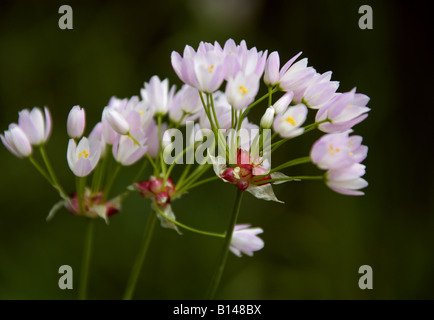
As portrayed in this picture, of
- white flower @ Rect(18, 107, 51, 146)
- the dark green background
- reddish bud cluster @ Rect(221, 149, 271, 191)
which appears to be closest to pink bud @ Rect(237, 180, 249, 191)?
reddish bud cluster @ Rect(221, 149, 271, 191)

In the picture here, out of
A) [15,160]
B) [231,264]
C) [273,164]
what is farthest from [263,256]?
[15,160]

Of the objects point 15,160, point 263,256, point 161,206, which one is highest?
point 15,160

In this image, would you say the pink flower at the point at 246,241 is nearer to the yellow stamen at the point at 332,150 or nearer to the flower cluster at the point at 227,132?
the flower cluster at the point at 227,132

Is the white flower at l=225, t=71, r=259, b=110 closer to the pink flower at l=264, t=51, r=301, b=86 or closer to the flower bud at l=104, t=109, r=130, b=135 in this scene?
the pink flower at l=264, t=51, r=301, b=86

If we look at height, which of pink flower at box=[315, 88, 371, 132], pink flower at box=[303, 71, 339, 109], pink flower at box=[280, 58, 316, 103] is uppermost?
pink flower at box=[280, 58, 316, 103]

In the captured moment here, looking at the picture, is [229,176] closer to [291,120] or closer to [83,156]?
[291,120]
